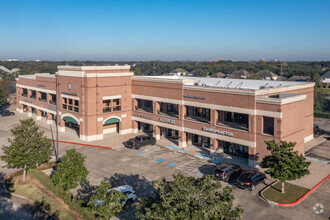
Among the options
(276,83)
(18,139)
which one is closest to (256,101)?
(276,83)

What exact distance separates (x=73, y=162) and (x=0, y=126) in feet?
140

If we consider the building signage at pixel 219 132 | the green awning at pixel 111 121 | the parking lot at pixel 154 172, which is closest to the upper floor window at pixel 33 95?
the parking lot at pixel 154 172

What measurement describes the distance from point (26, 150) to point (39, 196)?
5.67 metres

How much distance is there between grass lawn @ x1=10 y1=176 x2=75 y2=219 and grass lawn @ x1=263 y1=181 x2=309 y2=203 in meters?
18.7

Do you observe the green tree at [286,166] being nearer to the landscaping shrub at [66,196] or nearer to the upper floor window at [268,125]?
the upper floor window at [268,125]

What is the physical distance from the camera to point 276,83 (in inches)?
1998

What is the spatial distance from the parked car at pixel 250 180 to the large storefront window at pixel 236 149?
9.04 metres

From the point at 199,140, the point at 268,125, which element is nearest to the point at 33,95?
the point at 199,140

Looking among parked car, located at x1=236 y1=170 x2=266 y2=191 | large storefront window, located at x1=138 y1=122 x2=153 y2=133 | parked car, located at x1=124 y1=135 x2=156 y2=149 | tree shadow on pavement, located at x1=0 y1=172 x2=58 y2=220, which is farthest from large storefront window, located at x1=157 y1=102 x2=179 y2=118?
tree shadow on pavement, located at x1=0 y1=172 x2=58 y2=220

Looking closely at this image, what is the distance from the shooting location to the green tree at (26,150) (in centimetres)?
3259

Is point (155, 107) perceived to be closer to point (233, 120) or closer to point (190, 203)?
point (233, 120)

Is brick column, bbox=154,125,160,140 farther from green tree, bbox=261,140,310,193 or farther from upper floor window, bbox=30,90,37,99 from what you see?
upper floor window, bbox=30,90,37,99

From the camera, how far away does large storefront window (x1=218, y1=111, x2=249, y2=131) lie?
41725mm

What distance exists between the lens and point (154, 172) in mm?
36688
